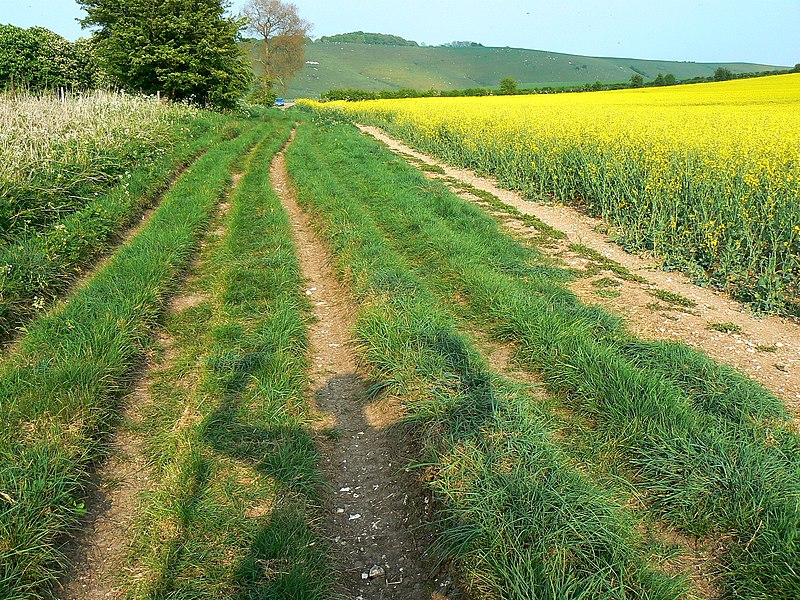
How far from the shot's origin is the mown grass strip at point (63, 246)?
5910 mm

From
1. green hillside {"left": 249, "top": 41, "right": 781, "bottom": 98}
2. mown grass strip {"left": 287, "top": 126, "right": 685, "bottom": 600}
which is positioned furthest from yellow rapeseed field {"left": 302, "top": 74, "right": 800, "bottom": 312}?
green hillside {"left": 249, "top": 41, "right": 781, "bottom": 98}

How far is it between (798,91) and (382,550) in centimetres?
3306

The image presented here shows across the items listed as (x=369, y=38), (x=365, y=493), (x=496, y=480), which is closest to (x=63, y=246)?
(x=365, y=493)

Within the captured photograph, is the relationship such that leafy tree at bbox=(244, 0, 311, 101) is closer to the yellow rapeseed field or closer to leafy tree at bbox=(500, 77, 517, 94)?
leafy tree at bbox=(500, 77, 517, 94)

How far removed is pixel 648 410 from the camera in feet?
12.9

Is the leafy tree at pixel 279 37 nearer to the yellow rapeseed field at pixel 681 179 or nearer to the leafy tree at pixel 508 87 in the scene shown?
the leafy tree at pixel 508 87

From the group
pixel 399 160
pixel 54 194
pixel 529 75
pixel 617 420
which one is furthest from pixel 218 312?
pixel 529 75

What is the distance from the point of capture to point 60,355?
4.64 m

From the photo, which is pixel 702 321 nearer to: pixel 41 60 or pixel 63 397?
pixel 63 397

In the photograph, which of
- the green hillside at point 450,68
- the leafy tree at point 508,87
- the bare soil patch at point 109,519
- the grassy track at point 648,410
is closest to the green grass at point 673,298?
the grassy track at point 648,410

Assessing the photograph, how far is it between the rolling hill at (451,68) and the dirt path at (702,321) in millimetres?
106256

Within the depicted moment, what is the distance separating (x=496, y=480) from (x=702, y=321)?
4.03 meters

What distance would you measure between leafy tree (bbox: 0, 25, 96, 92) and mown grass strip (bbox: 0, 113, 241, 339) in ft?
64.4

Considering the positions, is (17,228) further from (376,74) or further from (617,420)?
(376,74)
